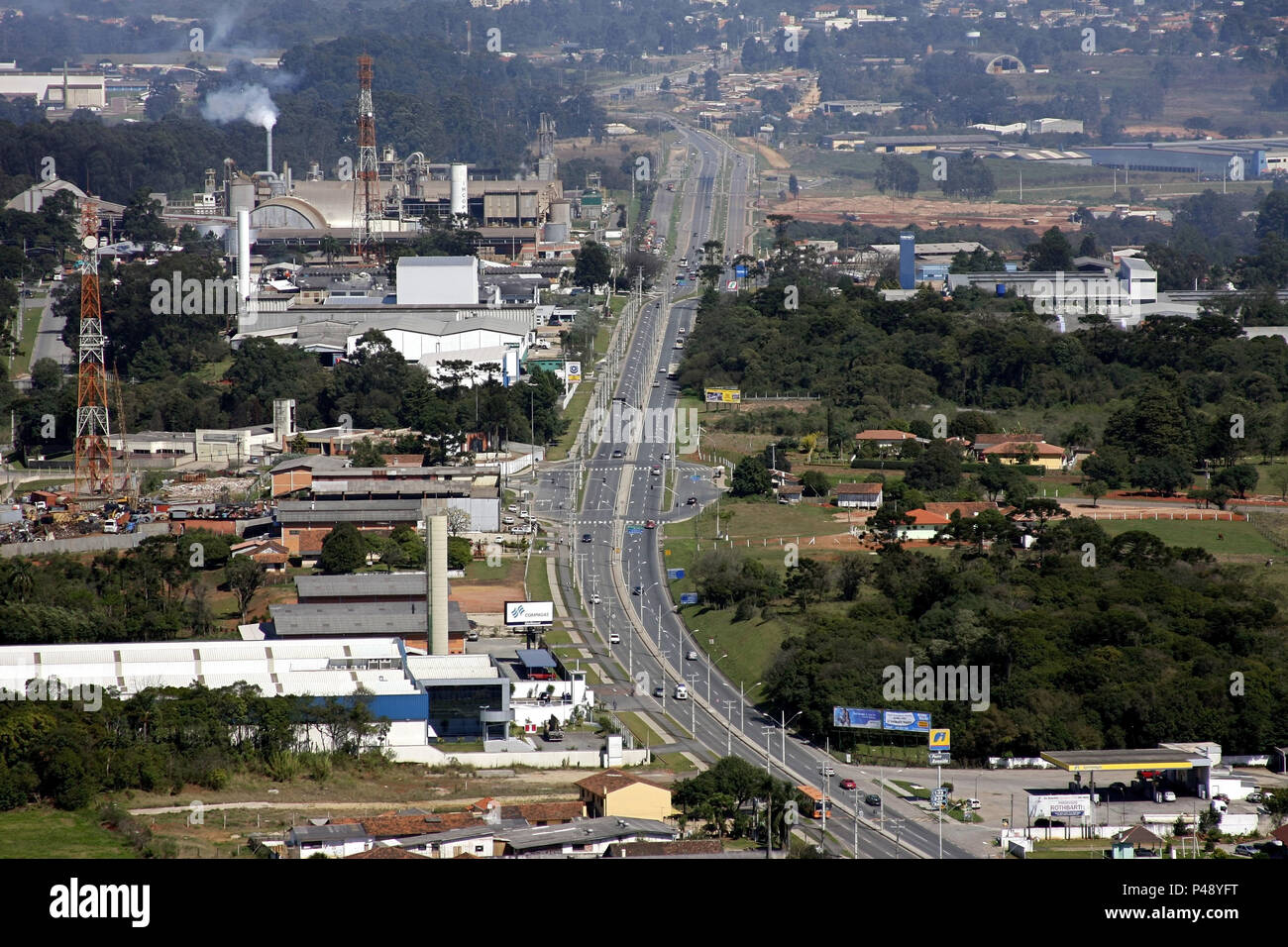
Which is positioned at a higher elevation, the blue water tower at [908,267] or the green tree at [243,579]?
the blue water tower at [908,267]

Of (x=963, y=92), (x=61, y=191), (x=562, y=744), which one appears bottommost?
(x=562, y=744)

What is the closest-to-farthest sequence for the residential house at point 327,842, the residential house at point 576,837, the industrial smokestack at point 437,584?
the residential house at point 327,842, the residential house at point 576,837, the industrial smokestack at point 437,584

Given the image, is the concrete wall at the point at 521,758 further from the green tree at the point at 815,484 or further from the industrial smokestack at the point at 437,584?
the green tree at the point at 815,484

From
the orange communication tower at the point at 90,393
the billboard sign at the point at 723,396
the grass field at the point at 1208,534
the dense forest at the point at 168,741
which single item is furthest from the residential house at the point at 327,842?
the billboard sign at the point at 723,396
